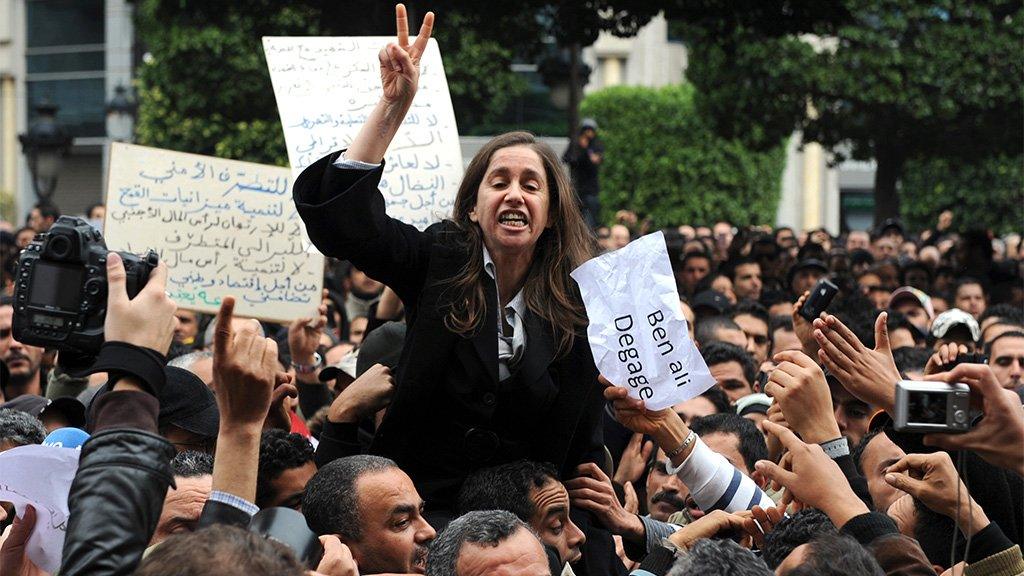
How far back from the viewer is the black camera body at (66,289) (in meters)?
3.05

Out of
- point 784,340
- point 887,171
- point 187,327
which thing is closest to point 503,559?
point 784,340

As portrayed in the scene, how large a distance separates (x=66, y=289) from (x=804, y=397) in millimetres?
1821

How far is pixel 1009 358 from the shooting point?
779cm

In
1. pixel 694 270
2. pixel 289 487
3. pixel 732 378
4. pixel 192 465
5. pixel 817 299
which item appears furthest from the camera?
pixel 694 270

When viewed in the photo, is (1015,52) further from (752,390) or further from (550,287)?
(550,287)

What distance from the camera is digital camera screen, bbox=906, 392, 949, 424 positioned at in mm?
3029

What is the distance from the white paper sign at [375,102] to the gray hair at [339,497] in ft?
6.35

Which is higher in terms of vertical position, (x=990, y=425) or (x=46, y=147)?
(x=46, y=147)

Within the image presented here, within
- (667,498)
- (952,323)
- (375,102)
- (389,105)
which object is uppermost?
(375,102)

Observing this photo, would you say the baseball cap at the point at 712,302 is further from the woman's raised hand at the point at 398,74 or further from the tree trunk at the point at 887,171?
the tree trunk at the point at 887,171

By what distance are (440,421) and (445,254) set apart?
0.45 metres

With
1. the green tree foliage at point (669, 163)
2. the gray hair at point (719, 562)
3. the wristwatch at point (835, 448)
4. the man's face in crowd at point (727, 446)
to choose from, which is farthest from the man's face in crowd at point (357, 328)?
the green tree foliage at point (669, 163)

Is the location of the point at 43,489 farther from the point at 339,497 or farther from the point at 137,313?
the point at 137,313

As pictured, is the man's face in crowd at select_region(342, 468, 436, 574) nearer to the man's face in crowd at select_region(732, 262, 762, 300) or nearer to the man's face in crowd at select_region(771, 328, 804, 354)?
the man's face in crowd at select_region(771, 328, 804, 354)
